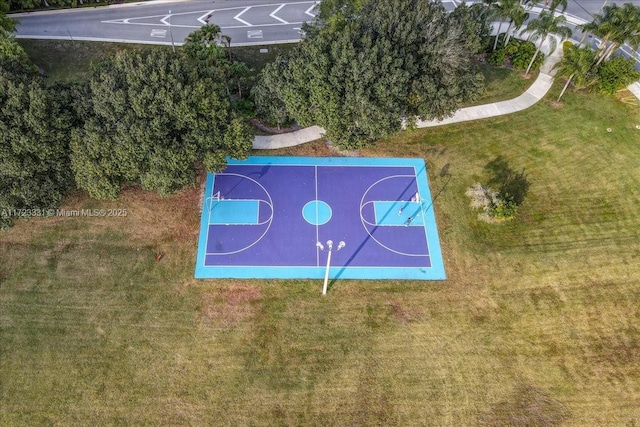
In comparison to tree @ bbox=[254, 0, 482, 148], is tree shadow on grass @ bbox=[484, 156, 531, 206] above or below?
below

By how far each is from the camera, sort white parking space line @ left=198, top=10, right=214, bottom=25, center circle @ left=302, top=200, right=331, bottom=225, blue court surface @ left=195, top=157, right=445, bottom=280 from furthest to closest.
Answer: white parking space line @ left=198, top=10, right=214, bottom=25
center circle @ left=302, top=200, right=331, bottom=225
blue court surface @ left=195, top=157, right=445, bottom=280

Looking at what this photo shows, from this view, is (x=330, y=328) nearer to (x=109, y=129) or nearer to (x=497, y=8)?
(x=109, y=129)

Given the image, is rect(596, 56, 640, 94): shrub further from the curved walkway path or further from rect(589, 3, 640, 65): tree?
the curved walkway path

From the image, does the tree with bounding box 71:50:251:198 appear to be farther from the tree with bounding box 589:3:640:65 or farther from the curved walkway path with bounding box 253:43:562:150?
the tree with bounding box 589:3:640:65

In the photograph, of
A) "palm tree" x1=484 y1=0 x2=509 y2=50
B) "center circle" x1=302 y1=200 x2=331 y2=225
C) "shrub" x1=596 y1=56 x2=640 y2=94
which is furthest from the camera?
"palm tree" x1=484 y1=0 x2=509 y2=50

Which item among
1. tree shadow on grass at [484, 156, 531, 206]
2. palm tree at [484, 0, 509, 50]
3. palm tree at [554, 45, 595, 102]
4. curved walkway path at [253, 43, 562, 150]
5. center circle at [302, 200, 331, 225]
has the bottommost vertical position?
center circle at [302, 200, 331, 225]

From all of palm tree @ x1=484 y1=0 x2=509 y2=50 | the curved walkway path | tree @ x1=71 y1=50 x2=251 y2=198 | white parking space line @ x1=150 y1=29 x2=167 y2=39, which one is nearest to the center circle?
the curved walkway path

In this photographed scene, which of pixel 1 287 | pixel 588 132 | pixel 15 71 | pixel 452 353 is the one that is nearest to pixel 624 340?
pixel 452 353

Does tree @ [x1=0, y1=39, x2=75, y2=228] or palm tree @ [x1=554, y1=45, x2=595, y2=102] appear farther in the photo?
palm tree @ [x1=554, y1=45, x2=595, y2=102]

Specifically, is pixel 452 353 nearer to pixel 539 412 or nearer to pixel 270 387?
pixel 539 412
